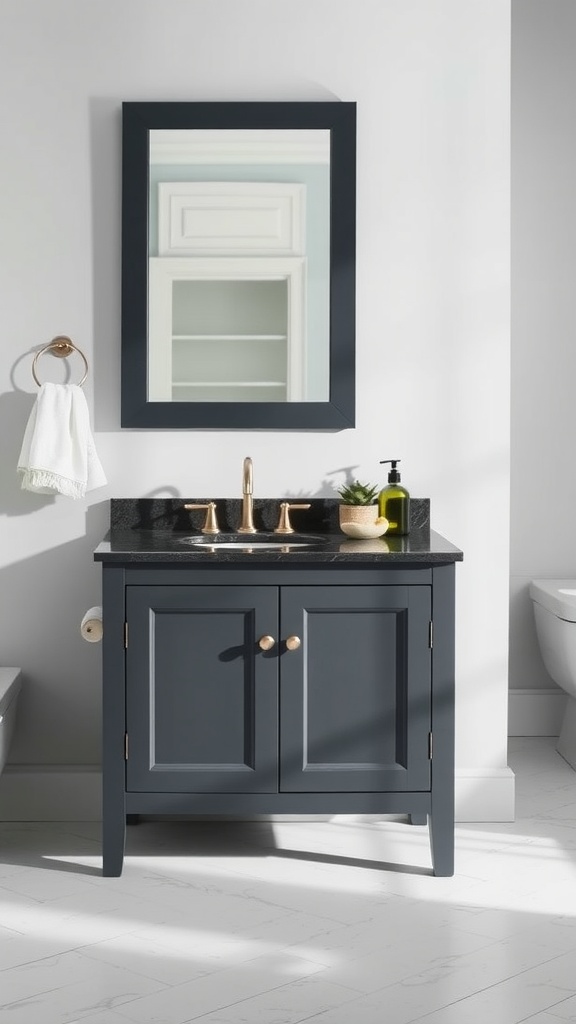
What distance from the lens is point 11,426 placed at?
10.0 feet

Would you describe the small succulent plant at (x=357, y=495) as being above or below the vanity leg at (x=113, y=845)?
above

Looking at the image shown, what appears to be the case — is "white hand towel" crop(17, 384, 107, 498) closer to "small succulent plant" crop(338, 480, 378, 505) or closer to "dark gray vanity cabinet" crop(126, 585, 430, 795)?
"dark gray vanity cabinet" crop(126, 585, 430, 795)

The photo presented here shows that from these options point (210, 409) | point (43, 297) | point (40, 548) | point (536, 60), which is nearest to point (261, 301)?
point (210, 409)

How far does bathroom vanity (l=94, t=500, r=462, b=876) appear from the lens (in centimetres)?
257

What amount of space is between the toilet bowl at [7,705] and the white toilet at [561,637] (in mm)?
1606

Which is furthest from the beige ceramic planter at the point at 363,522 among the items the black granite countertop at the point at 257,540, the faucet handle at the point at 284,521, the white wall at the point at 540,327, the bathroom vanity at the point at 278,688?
the white wall at the point at 540,327

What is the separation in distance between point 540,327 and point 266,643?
1926mm

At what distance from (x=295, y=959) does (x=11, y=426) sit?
1587 millimetres

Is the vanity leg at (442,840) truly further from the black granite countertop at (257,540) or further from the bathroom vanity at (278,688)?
the black granite countertop at (257,540)

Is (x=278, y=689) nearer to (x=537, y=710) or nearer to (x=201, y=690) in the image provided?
(x=201, y=690)

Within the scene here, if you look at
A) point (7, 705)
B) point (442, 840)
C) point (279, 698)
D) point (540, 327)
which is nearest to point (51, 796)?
point (7, 705)

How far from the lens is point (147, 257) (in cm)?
299

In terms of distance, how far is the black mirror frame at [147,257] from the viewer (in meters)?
2.98

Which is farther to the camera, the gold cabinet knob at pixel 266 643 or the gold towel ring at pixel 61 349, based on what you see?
the gold towel ring at pixel 61 349
